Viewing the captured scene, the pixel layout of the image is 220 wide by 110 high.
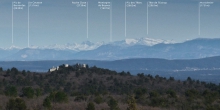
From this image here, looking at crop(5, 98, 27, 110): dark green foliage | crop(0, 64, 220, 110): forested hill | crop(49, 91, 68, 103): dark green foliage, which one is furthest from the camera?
crop(49, 91, 68, 103): dark green foliage

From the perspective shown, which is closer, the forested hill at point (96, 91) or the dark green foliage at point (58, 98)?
the forested hill at point (96, 91)

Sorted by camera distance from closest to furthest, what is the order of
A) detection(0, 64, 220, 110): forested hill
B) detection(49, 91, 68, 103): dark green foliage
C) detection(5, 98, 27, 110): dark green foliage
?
detection(5, 98, 27, 110): dark green foliage
detection(0, 64, 220, 110): forested hill
detection(49, 91, 68, 103): dark green foliage

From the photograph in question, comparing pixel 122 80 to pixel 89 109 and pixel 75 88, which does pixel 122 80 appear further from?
pixel 89 109

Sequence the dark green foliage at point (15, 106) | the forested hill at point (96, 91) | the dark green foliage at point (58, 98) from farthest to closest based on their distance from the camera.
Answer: the dark green foliage at point (58, 98) < the forested hill at point (96, 91) < the dark green foliage at point (15, 106)

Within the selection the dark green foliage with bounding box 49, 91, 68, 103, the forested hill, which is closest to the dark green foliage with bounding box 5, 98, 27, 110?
the forested hill

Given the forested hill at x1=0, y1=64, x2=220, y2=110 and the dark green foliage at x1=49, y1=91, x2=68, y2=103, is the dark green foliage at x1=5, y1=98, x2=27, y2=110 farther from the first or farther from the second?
the dark green foliage at x1=49, y1=91, x2=68, y2=103

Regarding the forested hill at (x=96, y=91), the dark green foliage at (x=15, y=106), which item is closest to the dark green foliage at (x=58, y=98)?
the forested hill at (x=96, y=91)

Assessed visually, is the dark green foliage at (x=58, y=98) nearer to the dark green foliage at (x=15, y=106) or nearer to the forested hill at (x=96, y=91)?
the forested hill at (x=96, y=91)

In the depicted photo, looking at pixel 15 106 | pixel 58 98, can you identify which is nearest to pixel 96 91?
pixel 58 98

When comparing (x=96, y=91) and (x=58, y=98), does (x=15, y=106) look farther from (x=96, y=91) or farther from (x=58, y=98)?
(x=96, y=91)
